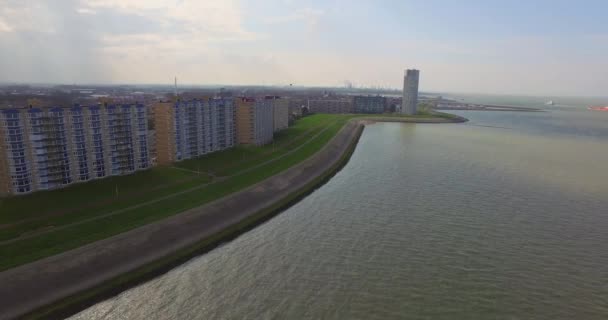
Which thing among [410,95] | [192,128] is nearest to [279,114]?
[192,128]

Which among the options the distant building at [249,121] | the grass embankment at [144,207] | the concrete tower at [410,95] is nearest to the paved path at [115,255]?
the grass embankment at [144,207]

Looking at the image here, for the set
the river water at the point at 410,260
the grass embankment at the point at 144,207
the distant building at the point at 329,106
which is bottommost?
the river water at the point at 410,260

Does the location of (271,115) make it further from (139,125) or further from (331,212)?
(331,212)

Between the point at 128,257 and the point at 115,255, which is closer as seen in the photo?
the point at 115,255

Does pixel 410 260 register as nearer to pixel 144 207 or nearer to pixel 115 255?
pixel 115 255

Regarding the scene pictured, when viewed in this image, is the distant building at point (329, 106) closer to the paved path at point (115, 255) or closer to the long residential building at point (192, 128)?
the long residential building at point (192, 128)

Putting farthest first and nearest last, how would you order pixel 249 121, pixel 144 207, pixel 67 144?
pixel 249 121 → pixel 67 144 → pixel 144 207

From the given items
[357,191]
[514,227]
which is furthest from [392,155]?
[514,227]

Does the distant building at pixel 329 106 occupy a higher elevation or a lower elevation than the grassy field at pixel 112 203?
higher
